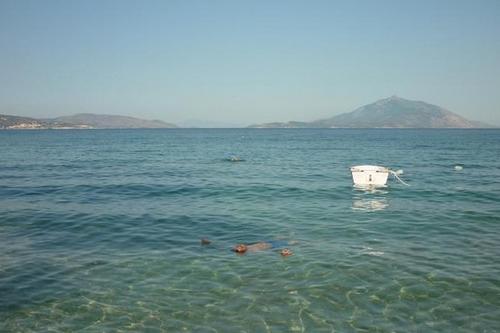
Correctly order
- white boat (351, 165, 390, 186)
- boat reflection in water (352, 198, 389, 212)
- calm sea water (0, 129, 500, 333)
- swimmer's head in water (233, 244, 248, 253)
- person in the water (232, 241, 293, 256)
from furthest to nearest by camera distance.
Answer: white boat (351, 165, 390, 186), boat reflection in water (352, 198, 389, 212), swimmer's head in water (233, 244, 248, 253), person in the water (232, 241, 293, 256), calm sea water (0, 129, 500, 333)

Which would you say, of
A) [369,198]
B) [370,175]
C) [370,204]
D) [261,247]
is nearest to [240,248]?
[261,247]

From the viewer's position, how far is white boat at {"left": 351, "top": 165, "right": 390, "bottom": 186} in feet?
142

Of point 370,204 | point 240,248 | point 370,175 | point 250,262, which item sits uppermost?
point 370,175

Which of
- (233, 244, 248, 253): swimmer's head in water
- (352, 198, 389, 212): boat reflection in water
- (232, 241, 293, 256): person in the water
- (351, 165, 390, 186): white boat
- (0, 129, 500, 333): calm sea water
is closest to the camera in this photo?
(0, 129, 500, 333): calm sea water

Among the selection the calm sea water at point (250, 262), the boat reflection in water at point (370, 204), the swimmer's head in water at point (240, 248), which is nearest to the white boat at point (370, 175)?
the calm sea water at point (250, 262)

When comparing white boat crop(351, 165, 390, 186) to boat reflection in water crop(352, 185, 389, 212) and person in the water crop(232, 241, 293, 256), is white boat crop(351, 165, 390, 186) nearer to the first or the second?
boat reflection in water crop(352, 185, 389, 212)

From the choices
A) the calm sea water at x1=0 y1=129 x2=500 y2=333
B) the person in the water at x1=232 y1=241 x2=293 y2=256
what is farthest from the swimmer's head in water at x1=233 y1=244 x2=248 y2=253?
the calm sea water at x1=0 y1=129 x2=500 y2=333

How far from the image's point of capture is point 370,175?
43.4m

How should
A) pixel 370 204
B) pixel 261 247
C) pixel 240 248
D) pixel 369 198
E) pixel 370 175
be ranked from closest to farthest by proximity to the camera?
pixel 240 248, pixel 261 247, pixel 370 204, pixel 369 198, pixel 370 175

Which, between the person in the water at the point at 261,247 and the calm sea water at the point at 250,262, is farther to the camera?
the person in the water at the point at 261,247

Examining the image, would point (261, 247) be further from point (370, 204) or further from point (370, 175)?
point (370, 175)

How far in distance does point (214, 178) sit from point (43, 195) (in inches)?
794

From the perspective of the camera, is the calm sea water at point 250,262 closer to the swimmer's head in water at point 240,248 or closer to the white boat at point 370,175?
the swimmer's head in water at point 240,248

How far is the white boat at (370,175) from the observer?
43.2 metres
